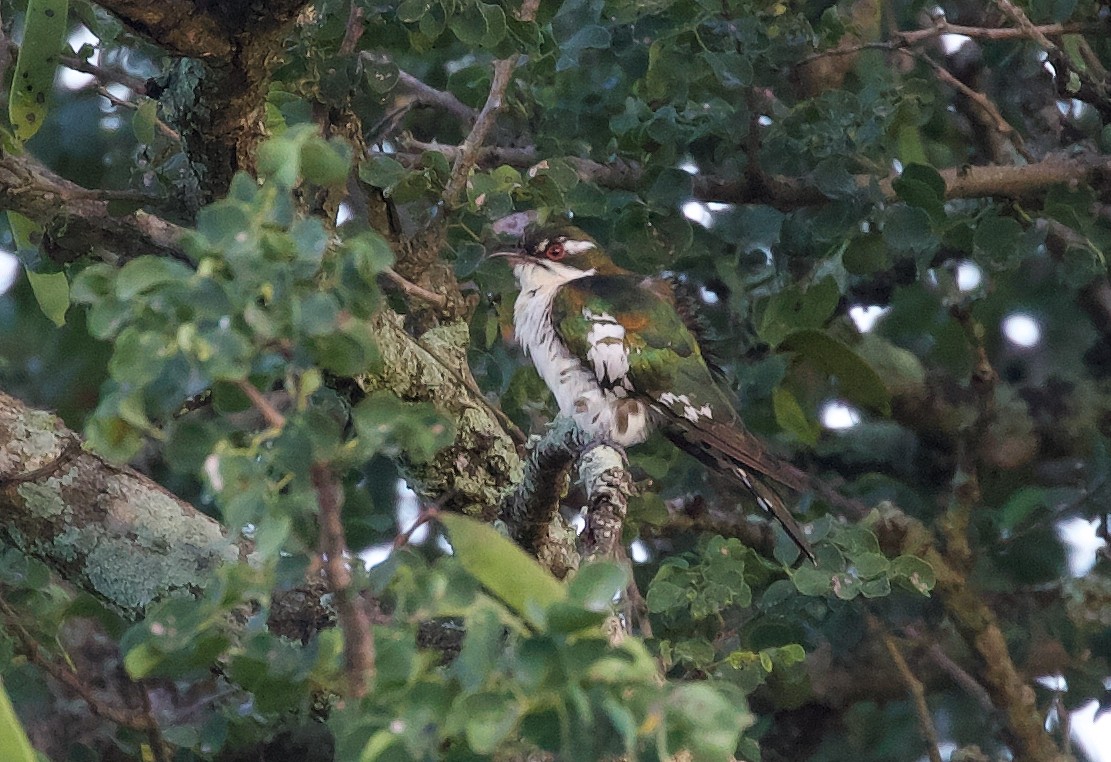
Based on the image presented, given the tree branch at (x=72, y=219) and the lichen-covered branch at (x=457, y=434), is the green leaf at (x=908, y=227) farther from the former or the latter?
the tree branch at (x=72, y=219)

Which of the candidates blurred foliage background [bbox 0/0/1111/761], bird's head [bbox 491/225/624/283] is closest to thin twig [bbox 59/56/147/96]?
blurred foliage background [bbox 0/0/1111/761]

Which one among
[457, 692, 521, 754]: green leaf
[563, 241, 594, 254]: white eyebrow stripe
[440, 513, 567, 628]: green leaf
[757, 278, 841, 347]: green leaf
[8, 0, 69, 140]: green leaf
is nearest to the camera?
[457, 692, 521, 754]: green leaf

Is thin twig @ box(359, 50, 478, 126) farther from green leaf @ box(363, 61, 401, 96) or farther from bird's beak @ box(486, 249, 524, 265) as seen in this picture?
green leaf @ box(363, 61, 401, 96)

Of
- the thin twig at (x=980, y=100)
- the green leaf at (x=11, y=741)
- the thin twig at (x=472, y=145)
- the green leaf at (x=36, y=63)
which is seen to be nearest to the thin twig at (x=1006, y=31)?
the thin twig at (x=980, y=100)

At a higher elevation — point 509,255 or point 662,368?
point 509,255

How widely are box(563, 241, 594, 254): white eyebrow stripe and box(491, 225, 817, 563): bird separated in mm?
47

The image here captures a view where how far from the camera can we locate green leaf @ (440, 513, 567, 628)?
99 centimetres

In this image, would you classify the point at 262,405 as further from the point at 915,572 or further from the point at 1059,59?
the point at 1059,59

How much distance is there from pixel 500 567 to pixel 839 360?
187cm

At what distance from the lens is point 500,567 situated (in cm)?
101

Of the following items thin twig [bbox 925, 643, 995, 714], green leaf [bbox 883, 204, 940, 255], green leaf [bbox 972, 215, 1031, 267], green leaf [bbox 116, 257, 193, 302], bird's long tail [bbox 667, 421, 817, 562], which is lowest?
thin twig [bbox 925, 643, 995, 714]

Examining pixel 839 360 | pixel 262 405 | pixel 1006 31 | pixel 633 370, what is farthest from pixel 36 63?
pixel 1006 31

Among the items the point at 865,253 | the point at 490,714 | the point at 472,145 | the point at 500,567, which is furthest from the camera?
the point at 865,253

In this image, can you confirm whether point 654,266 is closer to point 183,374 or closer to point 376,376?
point 376,376
